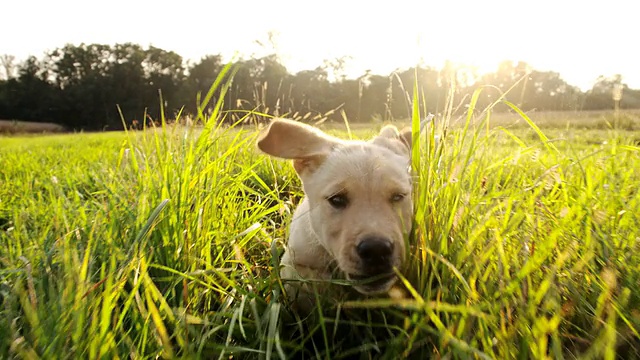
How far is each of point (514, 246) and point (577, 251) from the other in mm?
240

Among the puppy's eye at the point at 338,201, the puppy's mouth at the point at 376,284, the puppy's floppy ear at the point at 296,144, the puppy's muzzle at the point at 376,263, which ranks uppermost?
the puppy's floppy ear at the point at 296,144

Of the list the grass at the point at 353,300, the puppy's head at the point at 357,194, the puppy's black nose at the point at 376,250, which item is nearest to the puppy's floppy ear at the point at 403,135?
the puppy's head at the point at 357,194

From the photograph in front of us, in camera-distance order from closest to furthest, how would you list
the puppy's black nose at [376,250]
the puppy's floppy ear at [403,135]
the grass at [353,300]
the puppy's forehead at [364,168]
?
1. the grass at [353,300]
2. the puppy's black nose at [376,250]
3. the puppy's forehead at [364,168]
4. the puppy's floppy ear at [403,135]

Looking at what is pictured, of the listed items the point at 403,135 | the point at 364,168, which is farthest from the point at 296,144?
the point at 403,135

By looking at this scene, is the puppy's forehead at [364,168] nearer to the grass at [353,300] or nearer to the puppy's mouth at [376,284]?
the grass at [353,300]

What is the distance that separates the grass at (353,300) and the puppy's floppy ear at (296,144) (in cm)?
37

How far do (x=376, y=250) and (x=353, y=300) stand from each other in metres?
0.35

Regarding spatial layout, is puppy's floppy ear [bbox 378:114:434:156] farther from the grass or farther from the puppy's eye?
the puppy's eye

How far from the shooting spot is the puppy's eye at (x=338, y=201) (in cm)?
198

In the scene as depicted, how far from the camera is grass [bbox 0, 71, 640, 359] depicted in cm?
117

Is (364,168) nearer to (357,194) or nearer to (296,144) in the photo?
(357,194)

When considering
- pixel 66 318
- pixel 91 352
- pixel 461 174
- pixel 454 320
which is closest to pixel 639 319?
pixel 454 320

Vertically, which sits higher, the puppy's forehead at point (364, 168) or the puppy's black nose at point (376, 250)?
the puppy's forehead at point (364, 168)

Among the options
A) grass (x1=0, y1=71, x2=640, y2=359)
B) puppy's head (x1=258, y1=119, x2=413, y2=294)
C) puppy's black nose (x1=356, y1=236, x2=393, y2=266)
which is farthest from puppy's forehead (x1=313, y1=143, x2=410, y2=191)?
puppy's black nose (x1=356, y1=236, x2=393, y2=266)
